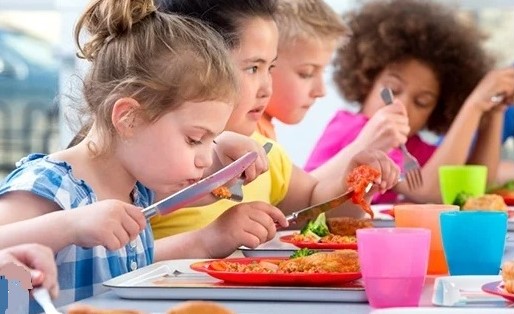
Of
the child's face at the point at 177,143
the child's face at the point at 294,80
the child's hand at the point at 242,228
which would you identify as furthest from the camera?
the child's face at the point at 294,80

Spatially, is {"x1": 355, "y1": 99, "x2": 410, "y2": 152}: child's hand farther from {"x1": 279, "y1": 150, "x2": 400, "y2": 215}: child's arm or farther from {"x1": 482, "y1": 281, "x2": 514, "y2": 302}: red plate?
{"x1": 482, "y1": 281, "x2": 514, "y2": 302}: red plate

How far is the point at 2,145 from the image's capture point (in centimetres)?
582

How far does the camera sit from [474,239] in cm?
142

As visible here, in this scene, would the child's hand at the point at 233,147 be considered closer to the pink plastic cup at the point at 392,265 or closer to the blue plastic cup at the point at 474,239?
the blue plastic cup at the point at 474,239

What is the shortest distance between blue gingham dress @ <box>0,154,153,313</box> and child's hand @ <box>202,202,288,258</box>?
13cm

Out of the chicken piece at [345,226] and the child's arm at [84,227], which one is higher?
the child's arm at [84,227]

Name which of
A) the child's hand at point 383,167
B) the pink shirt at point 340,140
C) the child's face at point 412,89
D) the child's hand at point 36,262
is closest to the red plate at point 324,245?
the child's hand at point 383,167

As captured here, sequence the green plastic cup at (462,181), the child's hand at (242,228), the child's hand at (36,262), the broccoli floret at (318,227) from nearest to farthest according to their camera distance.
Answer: the child's hand at (36,262)
the child's hand at (242,228)
the broccoli floret at (318,227)
the green plastic cup at (462,181)

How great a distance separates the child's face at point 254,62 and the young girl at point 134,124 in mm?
318

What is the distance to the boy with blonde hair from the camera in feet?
9.06

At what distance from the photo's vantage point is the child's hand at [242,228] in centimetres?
174

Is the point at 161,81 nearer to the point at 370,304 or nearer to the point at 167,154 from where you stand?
the point at 167,154

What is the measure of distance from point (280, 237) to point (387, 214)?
21.7 inches

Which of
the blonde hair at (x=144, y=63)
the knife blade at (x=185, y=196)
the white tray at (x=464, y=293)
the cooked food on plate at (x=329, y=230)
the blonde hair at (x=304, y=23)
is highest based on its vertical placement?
the blonde hair at (x=304, y=23)
